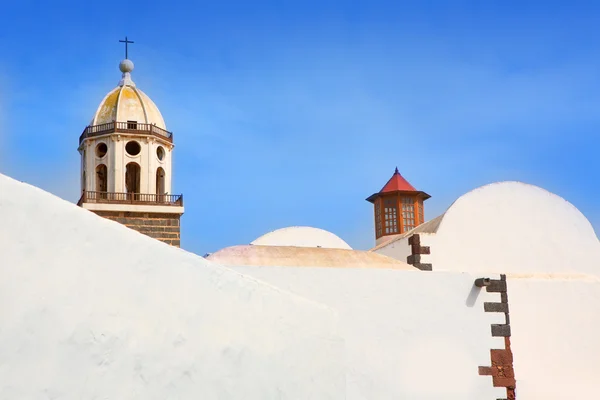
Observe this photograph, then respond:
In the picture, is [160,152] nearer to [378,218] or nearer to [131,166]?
[131,166]

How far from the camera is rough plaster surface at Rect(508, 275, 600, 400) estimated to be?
10719 mm

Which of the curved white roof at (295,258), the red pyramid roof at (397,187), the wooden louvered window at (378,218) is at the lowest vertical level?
the curved white roof at (295,258)

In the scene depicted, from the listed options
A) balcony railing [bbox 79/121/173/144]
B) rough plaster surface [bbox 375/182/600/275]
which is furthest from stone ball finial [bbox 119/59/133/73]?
rough plaster surface [bbox 375/182/600/275]

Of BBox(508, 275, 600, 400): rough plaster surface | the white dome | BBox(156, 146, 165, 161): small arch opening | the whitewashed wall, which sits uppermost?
BBox(156, 146, 165, 161): small arch opening

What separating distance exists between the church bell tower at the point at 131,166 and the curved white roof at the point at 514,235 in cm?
863

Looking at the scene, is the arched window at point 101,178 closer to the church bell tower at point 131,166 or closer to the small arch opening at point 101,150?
the church bell tower at point 131,166

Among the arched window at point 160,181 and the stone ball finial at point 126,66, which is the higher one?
the stone ball finial at point 126,66

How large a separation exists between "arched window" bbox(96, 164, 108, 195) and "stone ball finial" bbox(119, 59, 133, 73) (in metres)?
3.16

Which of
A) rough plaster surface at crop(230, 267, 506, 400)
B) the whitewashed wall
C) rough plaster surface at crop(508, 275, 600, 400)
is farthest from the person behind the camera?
the whitewashed wall

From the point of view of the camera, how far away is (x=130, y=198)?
756 inches

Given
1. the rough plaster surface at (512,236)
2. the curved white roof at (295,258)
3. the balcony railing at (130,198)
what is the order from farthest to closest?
the balcony railing at (130,198) → the rough plaster surface at (512,236) → the curved white roof at (295,258)

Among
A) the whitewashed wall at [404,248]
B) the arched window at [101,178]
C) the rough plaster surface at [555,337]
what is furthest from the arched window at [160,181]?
the rough plaster surface at [555,337]

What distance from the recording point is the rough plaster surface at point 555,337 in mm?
10719

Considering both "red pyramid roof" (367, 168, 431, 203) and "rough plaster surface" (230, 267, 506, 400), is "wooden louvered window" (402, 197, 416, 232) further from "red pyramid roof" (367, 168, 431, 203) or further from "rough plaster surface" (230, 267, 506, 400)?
"rough plaster surface" (230, 267, 506, 400)
